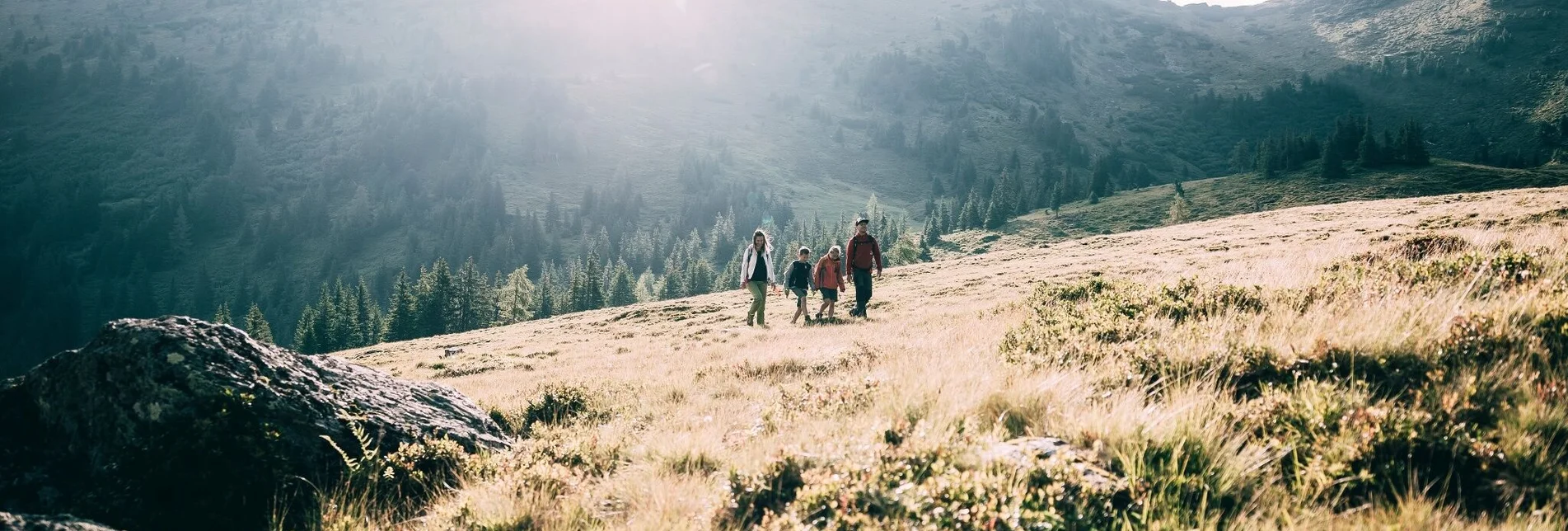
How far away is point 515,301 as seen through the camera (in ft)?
280

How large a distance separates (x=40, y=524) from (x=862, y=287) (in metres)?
18.0

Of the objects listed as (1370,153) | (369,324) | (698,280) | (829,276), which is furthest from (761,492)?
(1370,153)

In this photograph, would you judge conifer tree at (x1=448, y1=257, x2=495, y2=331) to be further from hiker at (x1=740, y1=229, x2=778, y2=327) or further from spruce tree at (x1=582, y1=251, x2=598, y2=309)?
hiker at (x1=740, y1=229, x2=778, y2=327)

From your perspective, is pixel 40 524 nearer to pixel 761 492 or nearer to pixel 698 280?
pixel 761 492

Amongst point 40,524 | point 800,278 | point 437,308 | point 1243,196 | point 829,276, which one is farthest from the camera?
point 1243,196

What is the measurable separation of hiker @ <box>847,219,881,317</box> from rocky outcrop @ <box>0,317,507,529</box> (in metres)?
14.9

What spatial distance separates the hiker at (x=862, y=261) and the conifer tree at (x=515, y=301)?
240ft

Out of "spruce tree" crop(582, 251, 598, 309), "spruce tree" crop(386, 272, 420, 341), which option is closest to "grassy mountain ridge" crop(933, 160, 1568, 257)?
"spruce tree" crop(582, 251, 598, 309)

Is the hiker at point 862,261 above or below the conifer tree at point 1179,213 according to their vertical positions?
above

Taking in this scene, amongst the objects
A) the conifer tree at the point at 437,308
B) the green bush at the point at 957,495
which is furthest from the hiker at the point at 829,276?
the conifer tree at the point at 437,308

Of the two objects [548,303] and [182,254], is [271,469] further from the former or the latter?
[182,254]

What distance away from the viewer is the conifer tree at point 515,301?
278 feet

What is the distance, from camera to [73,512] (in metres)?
4.21

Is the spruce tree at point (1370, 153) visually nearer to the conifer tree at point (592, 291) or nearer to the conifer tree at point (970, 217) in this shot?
the conifer tree at point (970, 217)
